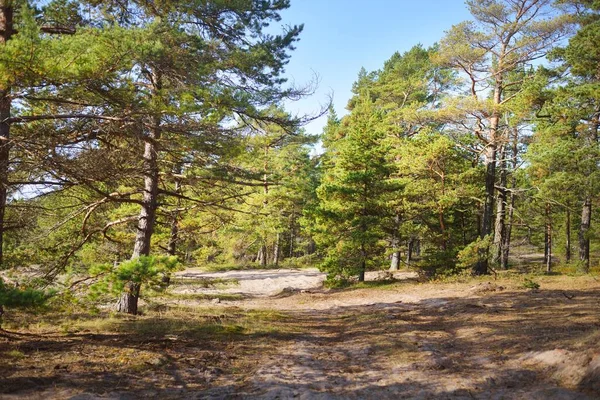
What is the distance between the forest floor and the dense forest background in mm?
1230

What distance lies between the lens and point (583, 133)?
17.1 m

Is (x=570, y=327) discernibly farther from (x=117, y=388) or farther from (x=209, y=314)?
(x=209, y=314)

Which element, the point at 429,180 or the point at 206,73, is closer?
the point at 206,73

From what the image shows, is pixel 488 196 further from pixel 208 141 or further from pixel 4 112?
pixel 4 112

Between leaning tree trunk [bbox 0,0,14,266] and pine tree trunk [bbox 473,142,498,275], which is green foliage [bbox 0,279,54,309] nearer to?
leaning tree trunk [bbox 0,0,14,266]

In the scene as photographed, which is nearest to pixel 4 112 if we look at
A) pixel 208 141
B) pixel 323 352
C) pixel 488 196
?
pixel 208 141

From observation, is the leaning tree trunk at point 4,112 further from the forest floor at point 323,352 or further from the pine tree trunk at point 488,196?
the pine tree trunk at point 488,196

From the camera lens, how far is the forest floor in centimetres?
528

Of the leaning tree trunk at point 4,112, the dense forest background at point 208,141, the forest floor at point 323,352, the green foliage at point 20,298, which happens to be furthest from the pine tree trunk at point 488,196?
the leaning tree trunk at point 4,112

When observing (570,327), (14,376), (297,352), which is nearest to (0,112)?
(14,376)

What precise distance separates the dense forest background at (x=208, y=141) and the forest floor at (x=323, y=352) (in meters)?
1.23

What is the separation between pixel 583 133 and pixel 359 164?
10227 mm

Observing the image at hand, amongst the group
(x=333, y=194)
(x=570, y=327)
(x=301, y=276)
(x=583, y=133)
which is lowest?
(x=301, y=276)

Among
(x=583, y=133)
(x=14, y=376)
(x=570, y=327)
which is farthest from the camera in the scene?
(x=583, y=133)
